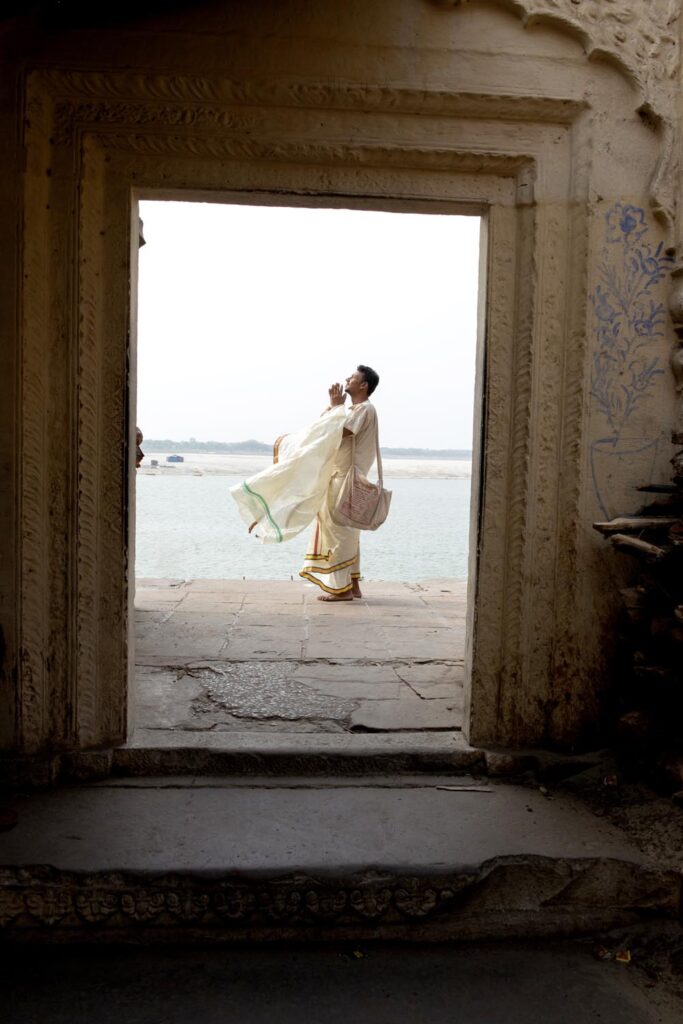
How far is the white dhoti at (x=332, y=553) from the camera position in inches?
269

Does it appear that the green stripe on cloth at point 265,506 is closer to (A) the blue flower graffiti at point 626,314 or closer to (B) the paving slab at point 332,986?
(A) the blue flower graffiti at point 626,314

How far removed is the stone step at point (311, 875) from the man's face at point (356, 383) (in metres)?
4.53

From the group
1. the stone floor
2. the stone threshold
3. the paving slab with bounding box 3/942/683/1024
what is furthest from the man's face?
the paving slab with bounding box 3/942/683/1024

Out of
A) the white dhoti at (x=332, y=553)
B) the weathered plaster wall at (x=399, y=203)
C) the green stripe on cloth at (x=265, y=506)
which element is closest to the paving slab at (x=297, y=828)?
the weathered plaster wall at (x=399, y=203)

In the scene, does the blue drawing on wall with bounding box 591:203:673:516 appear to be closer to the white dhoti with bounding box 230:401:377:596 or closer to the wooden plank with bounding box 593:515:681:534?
the wooden plank with bounding box 593:515:681:534

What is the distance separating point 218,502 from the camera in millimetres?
25609

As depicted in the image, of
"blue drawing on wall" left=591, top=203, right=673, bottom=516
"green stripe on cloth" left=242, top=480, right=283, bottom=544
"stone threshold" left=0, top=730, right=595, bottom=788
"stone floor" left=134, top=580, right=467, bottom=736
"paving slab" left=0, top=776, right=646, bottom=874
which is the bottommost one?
"paving slab" left=0, top=776, right=646, bottom=874

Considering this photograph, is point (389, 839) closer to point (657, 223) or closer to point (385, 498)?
point (657, 223)

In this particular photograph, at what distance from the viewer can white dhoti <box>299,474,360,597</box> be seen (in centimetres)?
682

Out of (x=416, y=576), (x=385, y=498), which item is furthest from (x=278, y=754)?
(x=416, y=576)

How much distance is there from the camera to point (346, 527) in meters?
6.88

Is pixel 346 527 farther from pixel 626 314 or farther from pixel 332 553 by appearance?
pixel 626 314

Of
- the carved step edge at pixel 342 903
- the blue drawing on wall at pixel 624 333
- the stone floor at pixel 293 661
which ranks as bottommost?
the carved step edge at pixel 342 903

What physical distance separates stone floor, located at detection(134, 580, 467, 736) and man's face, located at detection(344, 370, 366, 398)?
186 centimetres
